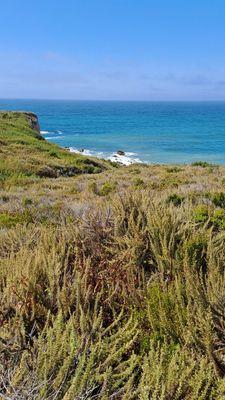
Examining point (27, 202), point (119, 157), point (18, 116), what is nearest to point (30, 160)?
point (27, 202)

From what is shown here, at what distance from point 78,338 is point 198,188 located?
423 inches

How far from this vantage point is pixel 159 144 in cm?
6750

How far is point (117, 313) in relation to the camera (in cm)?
432

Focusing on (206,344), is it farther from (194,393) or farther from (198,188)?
(198,188)

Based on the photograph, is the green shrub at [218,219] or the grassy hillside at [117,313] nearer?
the grassy hillside at [117,313]

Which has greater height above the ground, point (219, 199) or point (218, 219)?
point (218, 219)

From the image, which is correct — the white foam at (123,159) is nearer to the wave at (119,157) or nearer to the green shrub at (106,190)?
the wave at (119,157)

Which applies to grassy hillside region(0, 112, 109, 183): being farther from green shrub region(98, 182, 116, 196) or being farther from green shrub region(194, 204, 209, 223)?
green shrub region(194, 204, 209, 223)

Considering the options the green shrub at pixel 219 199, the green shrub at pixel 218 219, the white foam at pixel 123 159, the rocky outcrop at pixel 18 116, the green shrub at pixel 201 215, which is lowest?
the white foam at pixel 123 159

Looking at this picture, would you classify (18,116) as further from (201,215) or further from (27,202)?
(201,215)

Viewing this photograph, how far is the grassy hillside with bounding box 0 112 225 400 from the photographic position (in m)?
3.03

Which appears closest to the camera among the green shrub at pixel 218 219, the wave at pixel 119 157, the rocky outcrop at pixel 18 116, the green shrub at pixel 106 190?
the green shrub at pixel 218 219

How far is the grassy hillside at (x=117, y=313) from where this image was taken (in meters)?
3.03

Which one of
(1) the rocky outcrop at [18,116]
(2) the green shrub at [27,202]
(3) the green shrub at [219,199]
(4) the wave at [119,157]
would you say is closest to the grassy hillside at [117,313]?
(3) the green shrub at [219,199]
